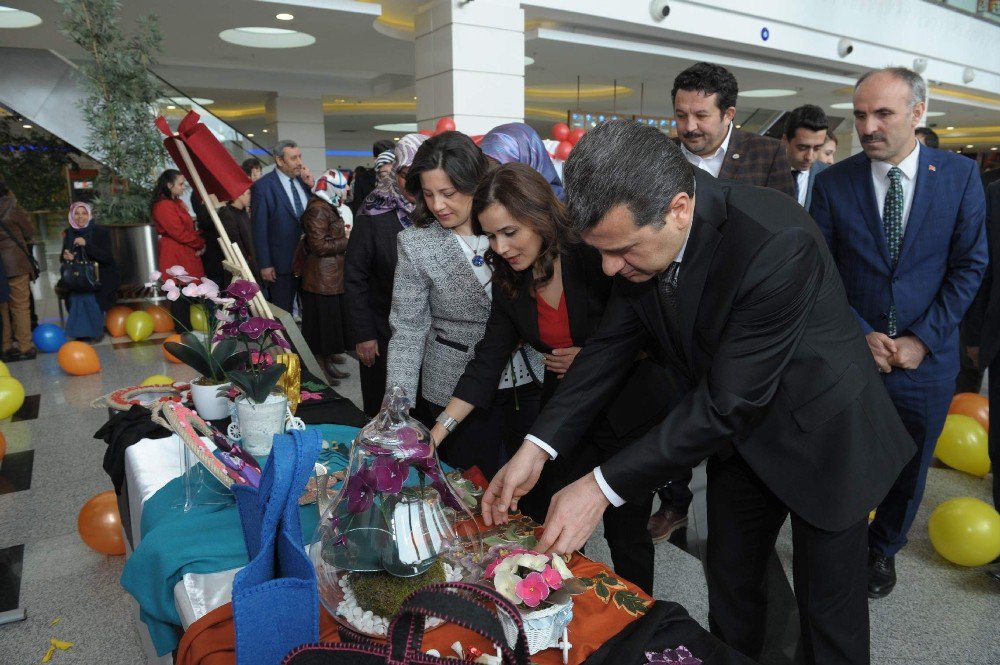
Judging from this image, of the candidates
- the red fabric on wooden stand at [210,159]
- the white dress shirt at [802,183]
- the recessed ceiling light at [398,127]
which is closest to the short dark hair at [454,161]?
the red fabric on wooden stand at [210,159]

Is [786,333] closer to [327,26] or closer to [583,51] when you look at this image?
[327,26]

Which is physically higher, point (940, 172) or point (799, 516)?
point (940, 172)

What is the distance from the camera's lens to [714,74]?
2.47 meters

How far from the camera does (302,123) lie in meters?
11.1

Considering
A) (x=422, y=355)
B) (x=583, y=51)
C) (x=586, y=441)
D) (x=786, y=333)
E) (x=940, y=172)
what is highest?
(x=583, y=51)

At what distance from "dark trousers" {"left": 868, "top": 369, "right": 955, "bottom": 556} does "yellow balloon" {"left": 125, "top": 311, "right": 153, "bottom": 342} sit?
5.64 meters

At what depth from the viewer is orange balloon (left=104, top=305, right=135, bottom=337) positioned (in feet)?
19.9

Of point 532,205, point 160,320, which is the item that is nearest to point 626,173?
point 532,205

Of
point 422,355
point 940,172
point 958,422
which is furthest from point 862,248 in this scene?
point 958,422

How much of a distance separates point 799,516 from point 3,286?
5756 mm

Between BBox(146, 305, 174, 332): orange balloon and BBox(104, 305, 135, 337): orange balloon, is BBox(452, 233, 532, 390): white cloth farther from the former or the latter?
BBox(104, 305, 135, 337): orange balloon

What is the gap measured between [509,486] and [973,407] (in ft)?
10.2

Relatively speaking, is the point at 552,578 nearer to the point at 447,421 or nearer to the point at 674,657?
the point at 674,657

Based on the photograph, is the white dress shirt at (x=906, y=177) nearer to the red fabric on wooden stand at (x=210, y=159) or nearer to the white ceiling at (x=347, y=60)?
the red fabric on wooden stand at (x=210, y=159)
